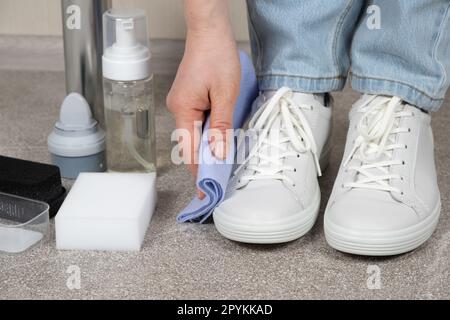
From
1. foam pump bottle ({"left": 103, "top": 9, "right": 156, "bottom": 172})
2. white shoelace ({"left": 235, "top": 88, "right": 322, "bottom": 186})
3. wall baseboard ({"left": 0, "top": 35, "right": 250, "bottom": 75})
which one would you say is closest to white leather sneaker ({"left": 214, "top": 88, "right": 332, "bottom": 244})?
white shoelace ({"left": 235, "top": 88, "right": 322, "bottom": 186})

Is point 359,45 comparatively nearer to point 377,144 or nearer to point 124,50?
point 377,144

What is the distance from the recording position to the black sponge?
910mm

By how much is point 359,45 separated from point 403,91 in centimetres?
7

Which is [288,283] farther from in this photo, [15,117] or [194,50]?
[15,117]

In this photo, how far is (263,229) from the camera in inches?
32.3

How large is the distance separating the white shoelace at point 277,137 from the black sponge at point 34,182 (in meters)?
0.21

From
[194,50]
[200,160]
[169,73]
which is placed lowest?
[169,73]

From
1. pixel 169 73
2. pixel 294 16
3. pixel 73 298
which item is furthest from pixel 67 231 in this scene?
pixel 169 73

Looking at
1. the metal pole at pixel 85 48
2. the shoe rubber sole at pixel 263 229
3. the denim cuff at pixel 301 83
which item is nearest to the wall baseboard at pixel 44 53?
the metal pole at pixel 85 48

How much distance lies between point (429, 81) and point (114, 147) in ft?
1.25

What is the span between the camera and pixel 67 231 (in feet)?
2.80

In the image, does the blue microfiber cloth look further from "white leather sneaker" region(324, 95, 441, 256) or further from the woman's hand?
"white leather sneaker" region(324, 95, 441, 256)

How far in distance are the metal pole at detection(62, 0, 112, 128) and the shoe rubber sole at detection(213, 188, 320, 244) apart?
0.27 metres

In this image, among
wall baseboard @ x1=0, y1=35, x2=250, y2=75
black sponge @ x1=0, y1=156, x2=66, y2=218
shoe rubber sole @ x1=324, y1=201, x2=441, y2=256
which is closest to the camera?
shoe rubber sole @ x1=324, y1=201, x2=441, y2=256
